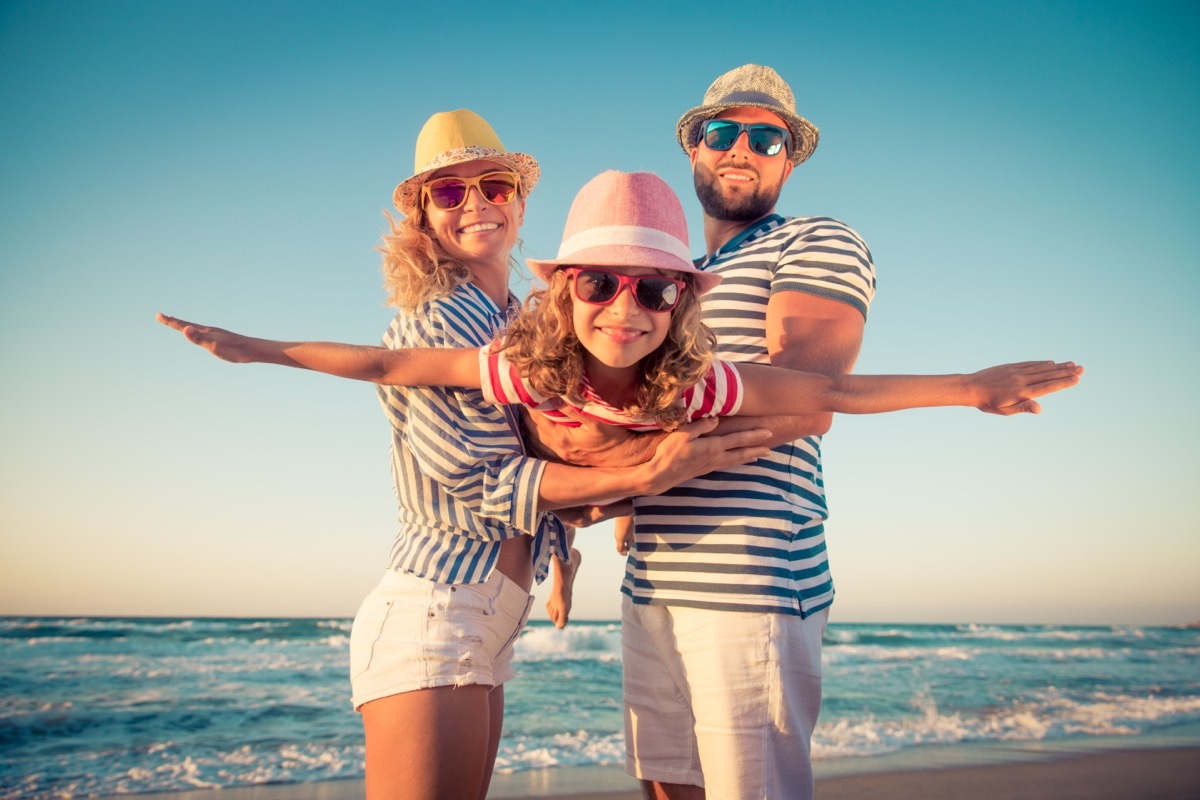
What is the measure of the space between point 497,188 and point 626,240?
1.08 meters

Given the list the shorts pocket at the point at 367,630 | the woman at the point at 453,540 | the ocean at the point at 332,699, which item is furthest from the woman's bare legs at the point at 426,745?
the ocean at the point at 332,699

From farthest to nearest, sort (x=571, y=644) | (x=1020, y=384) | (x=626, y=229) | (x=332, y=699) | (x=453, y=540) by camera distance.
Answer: (x=571, y=644), (x=332, y=699), (x=453, y=540), (x=626, y=229), (x=1020, y=384)

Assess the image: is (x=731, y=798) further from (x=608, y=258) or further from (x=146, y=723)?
(x=146, y=723)

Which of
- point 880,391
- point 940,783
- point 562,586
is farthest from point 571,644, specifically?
point 880,391

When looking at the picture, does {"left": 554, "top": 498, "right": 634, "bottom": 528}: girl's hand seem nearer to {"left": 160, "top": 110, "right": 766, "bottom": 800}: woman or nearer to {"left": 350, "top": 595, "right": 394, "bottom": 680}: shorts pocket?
{"left": 160, "top": 110, "right": 766, "bottom": 800}: woman

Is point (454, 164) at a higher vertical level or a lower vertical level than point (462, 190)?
higher

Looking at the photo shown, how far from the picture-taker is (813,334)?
9.96 feet

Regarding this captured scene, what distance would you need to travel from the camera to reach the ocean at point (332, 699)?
31.8ft

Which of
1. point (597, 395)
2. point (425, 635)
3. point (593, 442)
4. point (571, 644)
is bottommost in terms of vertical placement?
point (571, 644)

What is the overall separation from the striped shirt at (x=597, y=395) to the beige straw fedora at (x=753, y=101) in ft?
4.96

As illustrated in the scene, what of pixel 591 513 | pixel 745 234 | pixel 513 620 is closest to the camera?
pixel 513 620

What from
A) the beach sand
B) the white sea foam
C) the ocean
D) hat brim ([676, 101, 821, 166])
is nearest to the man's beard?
hat brim ([676, 101, 821, 166])

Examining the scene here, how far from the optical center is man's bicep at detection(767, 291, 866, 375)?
302 cm

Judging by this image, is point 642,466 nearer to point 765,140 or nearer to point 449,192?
point 449,192
